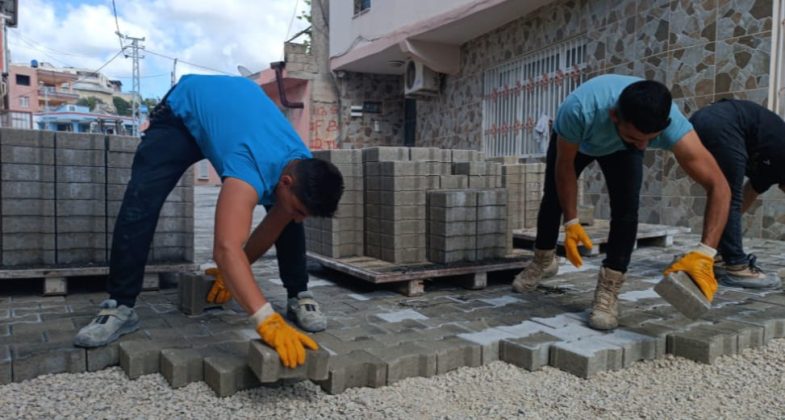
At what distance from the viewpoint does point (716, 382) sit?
8.30 ft

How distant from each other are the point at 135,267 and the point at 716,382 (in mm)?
2699

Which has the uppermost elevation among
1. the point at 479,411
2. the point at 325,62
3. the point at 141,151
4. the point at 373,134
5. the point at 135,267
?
the point at 325,62

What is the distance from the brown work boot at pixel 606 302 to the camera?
9.85 feet

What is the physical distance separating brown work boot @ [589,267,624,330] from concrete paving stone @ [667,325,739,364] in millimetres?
294

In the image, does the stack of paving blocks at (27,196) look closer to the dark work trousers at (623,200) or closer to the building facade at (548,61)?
the dark work trousers at (623,200)

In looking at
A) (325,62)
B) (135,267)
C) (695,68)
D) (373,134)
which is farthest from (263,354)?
(325,62)

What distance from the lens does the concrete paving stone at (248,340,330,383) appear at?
2.05 meters

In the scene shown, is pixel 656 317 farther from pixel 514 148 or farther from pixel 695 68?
pixel 514 148

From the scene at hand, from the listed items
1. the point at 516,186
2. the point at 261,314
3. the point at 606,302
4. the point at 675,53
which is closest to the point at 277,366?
the point at 261,314

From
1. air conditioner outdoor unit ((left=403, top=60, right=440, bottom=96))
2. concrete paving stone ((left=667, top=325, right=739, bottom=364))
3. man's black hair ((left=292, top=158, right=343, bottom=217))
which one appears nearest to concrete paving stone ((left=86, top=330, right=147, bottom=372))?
man's black hair ((left=292, top=158, right=343, bottom=217))

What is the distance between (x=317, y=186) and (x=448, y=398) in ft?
3.28

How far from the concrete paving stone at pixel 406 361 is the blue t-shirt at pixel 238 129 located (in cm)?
86

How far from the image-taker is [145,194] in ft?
9.12

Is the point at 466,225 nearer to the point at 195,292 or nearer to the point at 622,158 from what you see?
the point at 622,158
